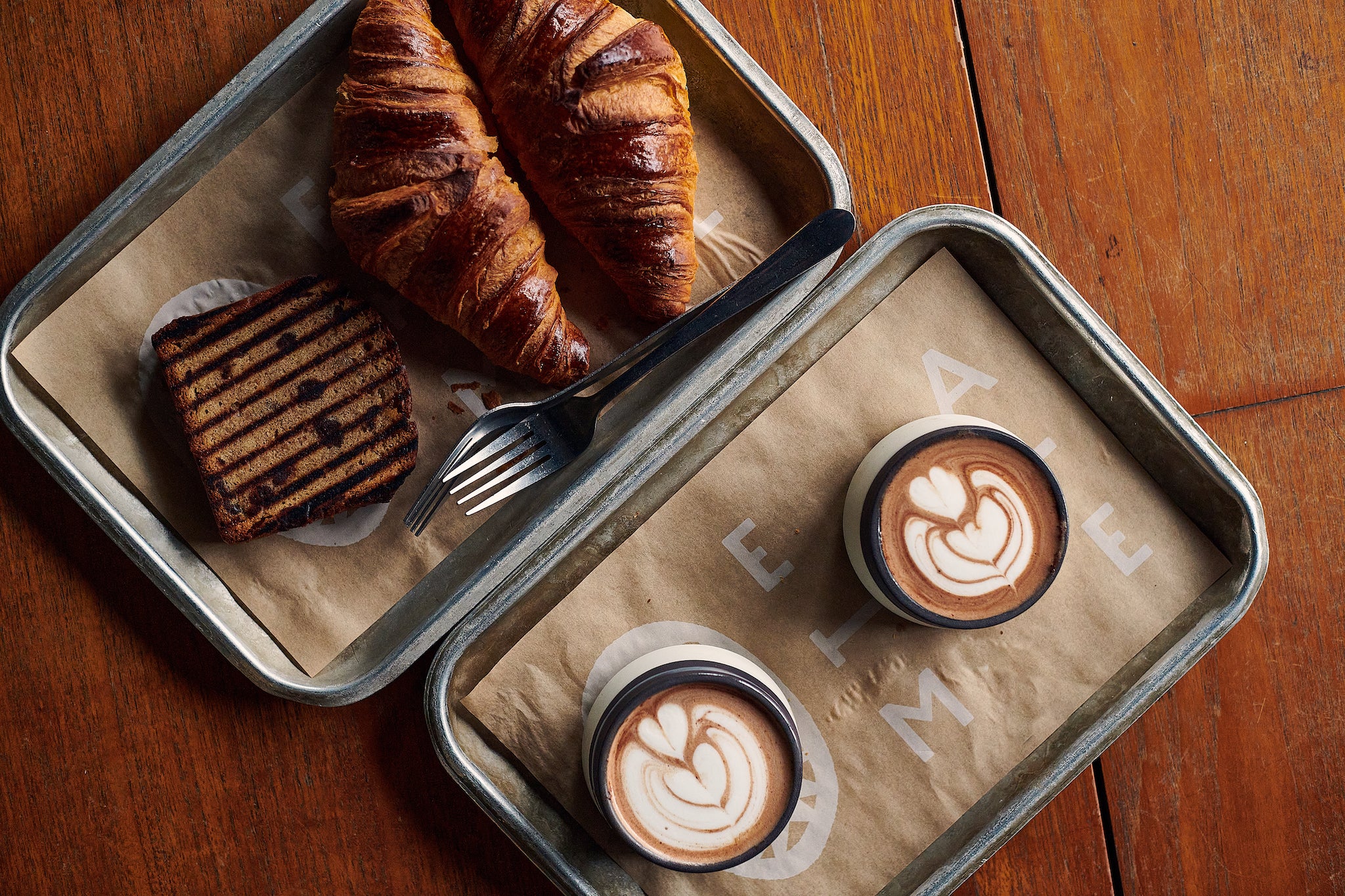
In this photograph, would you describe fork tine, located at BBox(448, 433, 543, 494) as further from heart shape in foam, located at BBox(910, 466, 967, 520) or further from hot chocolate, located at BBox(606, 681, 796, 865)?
heart shape in foam, located at BBox(910, 466, 967, 520)

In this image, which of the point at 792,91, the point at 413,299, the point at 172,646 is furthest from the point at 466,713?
the point at 792,91

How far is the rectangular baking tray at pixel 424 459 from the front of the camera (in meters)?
1.03

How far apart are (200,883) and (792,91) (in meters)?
1.39

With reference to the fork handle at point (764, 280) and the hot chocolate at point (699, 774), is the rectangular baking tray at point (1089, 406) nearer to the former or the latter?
the fork handle at point (764, 280)

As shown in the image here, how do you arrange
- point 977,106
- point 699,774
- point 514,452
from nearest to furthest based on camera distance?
1. point 699,774
2. point 514,452
3. point 977,106

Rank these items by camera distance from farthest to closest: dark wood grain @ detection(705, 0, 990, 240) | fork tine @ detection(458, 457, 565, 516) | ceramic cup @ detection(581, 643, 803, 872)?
dark wood grain @ detection(705, 0, 990, 240)
fork tine @ detection(458, 457, 565, 516)
ceramic cup @ detection(581, 643, 803, 872)

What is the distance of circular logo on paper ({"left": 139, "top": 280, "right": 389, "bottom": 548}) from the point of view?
3.60 feet

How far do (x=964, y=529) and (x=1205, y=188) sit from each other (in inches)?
26.3

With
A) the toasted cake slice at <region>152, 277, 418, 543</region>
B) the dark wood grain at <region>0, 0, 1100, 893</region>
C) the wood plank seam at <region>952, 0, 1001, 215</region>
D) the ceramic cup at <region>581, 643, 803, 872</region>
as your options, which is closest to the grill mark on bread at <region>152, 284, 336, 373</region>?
the toasted cake slice at <region>152, 277, 418, 543</region>

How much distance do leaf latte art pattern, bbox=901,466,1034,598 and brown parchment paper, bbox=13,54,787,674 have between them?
1.77 ft

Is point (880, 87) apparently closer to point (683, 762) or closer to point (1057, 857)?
point (683, 762)

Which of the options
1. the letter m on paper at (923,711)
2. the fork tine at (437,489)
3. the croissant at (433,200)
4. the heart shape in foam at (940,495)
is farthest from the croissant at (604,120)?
the letter m on paper at (923,711)

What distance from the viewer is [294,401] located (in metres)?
1.10

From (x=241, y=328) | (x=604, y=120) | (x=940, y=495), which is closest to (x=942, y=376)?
(x=940, y=495)
